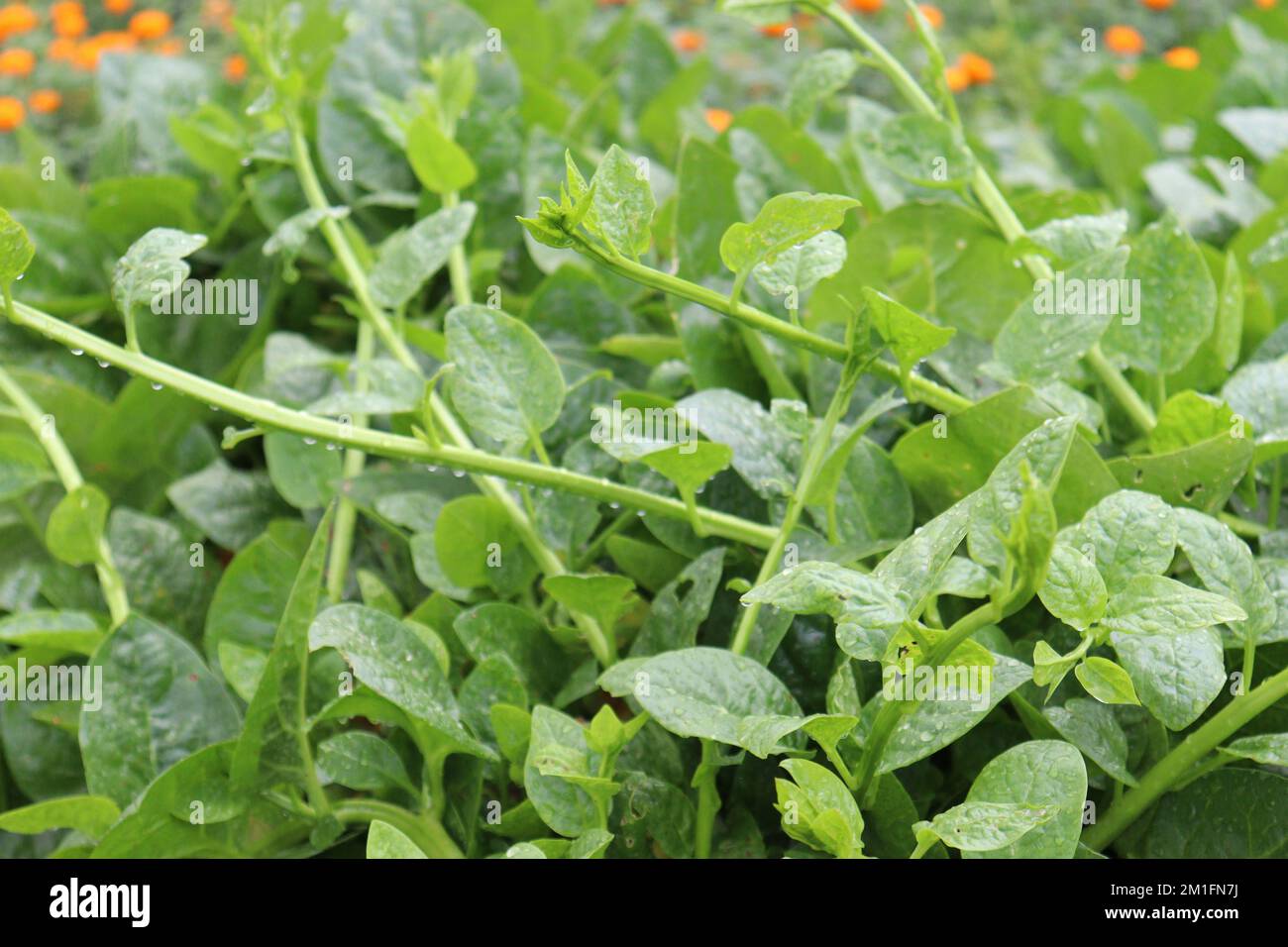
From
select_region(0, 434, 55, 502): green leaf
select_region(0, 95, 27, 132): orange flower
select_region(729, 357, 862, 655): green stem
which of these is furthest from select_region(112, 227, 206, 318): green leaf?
select_region(0, 95, 27, 132): orange flower

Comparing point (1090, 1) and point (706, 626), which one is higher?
point (1090, 1)

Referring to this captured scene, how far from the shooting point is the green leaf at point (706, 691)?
0.69 meters

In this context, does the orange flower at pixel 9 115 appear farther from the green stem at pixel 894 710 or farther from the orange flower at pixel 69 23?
the green stem at pixel 894 710

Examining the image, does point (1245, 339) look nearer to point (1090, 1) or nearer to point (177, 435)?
point (177, 435)

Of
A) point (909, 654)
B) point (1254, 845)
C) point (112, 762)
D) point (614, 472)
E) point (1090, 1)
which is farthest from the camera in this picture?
point (1090, 1)

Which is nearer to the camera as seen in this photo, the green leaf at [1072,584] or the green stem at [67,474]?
the green leaf at [1072,584]

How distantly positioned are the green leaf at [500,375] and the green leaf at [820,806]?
1.00 ft

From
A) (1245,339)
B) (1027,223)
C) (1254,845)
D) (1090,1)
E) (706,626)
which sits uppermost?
(1090,1)

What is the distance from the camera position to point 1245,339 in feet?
3.51

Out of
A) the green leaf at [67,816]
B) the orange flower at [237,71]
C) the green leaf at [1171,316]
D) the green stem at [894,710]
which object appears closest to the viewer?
the green stem at [894,710]

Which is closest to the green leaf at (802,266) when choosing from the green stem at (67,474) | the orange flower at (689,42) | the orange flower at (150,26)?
the green stem at (67,474)

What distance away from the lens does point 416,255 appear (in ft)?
3.28
